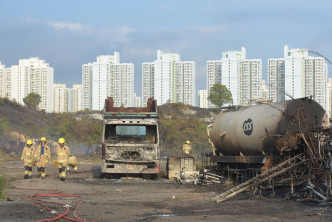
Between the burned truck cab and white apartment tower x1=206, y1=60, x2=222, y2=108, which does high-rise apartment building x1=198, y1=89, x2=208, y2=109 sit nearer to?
white apartment tower x1=206, y1=60, x2=222, y2=108

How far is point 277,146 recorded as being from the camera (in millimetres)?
14500

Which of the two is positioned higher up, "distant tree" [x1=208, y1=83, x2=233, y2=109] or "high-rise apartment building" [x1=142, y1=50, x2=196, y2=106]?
"high-rise apartment building" [x1=142, y1=50, x2=196, y2=106]

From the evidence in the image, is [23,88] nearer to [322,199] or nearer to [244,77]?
[244,77]

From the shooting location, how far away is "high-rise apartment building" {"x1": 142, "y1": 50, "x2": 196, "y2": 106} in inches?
4626

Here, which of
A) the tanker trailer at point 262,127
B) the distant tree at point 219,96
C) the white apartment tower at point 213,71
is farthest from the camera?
the white apartment tower at point 213,71

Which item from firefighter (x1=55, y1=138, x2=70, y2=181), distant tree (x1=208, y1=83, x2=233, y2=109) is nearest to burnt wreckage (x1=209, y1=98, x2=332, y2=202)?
firefighter (x1=55, y1=138, x2=70, y2=181)

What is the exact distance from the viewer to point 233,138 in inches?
690

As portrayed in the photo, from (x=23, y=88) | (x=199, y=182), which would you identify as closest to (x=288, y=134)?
(x=199, y=182)

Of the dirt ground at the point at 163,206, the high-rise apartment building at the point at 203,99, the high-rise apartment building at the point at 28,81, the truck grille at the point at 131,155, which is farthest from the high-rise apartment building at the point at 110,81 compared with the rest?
the dirt ground at the point at 163,206

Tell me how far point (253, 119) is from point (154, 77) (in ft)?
343

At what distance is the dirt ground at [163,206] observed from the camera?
31.3 feet

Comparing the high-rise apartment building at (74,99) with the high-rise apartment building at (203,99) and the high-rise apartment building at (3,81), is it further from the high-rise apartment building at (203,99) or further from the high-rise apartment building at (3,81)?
the high-rise apartment building at (203,99)

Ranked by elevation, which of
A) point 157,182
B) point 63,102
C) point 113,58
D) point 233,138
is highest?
point 113,58

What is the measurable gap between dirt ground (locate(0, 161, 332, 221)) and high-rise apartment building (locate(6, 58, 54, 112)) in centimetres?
10702
